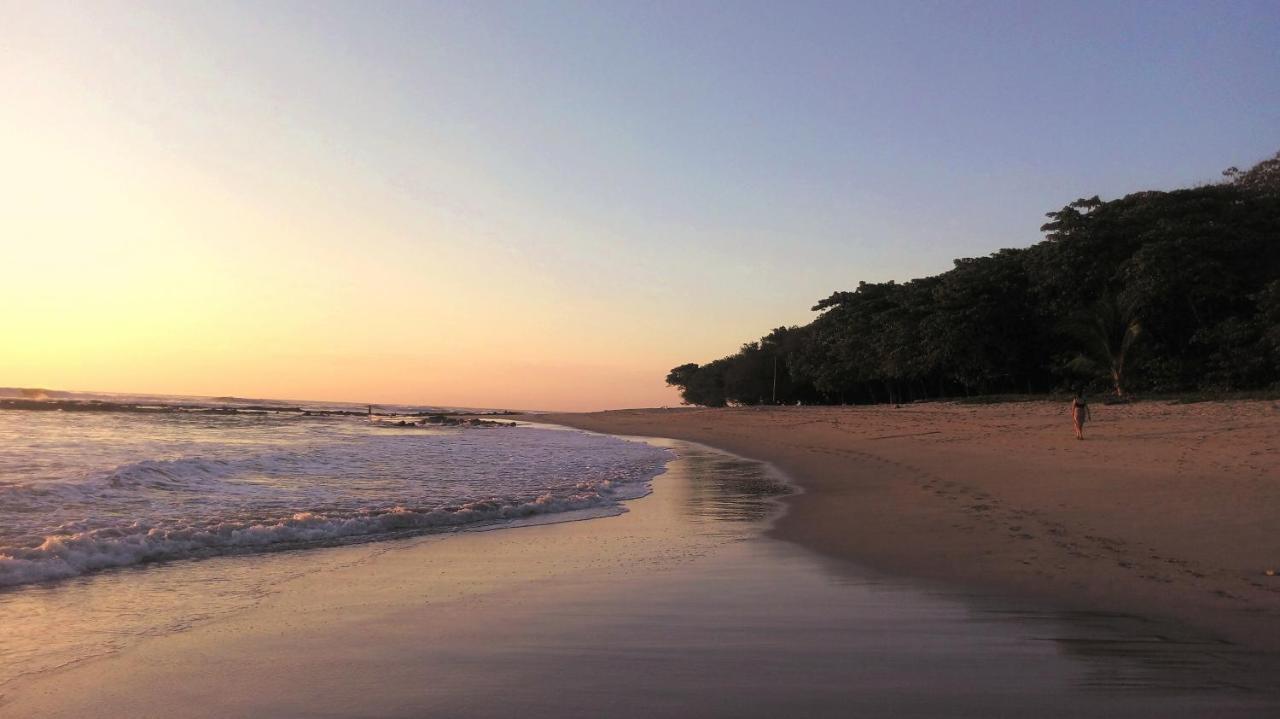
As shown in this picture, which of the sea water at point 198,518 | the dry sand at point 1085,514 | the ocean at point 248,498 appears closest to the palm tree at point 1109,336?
the dry sand at point 1085,514

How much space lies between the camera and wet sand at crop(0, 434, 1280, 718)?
370 centimetres

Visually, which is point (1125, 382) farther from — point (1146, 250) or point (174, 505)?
point (174, 505)

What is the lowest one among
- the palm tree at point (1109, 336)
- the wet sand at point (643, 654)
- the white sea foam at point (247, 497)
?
the wet sand at point (643, 654)

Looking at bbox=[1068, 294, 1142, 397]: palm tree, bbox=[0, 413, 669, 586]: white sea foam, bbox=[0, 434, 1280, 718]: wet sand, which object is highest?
bbox=[1068, 294, 1142, 397]: palm tree

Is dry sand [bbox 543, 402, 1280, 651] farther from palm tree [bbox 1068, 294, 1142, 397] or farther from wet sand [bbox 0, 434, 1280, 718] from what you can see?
palm tree [bbox 1068, 294, 1142, 397]

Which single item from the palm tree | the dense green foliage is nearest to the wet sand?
the dense green foliage

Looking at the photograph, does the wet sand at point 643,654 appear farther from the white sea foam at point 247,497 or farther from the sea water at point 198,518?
the white sea foam at point 247,497

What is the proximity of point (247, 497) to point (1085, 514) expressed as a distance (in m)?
11.7

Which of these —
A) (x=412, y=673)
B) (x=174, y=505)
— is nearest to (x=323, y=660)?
(x=412, y=673)

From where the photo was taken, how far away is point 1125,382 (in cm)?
3400

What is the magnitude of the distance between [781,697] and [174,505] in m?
10.1

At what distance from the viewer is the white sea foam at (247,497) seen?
784 centimetres

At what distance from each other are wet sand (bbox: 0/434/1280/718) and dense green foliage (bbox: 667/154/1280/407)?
2966cm

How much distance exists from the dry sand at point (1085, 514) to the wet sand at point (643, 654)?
0.73 m
